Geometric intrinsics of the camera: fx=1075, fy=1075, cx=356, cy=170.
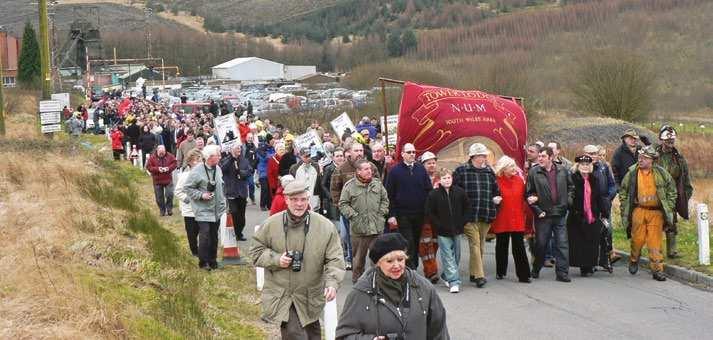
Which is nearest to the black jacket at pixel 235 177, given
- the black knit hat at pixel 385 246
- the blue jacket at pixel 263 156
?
the blue jacket at pixel 263 156

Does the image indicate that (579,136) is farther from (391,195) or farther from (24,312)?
(24,312)

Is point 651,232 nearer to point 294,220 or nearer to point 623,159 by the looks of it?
point 623,159

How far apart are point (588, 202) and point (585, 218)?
0.21 m

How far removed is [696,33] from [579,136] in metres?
63.8

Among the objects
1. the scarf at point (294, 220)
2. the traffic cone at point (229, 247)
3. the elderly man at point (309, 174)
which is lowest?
the traffic cone at point (229, 247)

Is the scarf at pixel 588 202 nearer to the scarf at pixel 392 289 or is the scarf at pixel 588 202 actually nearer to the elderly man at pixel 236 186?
the elderly man at pixel 236 186

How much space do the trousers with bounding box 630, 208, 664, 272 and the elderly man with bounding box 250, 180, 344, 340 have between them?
6.80 m

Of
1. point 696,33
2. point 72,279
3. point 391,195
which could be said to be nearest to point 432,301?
point 72,279

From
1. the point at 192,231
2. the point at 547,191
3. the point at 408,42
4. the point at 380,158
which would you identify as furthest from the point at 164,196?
the point at 408,42

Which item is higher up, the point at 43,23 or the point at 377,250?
the point at 43,23

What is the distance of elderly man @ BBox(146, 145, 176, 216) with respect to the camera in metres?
20.5

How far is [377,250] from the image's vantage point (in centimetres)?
622

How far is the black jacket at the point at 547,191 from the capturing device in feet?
45.3

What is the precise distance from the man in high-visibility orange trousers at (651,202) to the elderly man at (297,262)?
6.78 m
